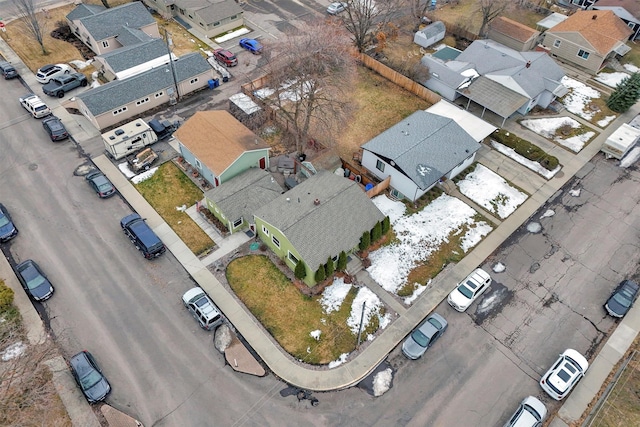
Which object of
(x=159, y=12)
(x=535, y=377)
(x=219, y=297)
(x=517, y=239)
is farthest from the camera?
(x=159, y=12)

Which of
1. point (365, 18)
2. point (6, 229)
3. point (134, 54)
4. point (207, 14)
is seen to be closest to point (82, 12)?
point (134, 54)

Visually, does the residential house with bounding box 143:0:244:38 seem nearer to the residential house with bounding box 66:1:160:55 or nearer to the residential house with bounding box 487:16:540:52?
the residential house with bounding box 66:1:160:55

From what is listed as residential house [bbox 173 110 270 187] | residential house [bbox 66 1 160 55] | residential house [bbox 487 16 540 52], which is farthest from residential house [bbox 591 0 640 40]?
residential house [bbox 66 1 160 55]

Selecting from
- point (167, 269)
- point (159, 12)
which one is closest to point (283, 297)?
point (167, 269)

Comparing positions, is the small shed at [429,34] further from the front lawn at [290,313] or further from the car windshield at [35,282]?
the car windshield at [35,282]

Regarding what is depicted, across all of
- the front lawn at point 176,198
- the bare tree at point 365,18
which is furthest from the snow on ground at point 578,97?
the front lawn at point 176,198

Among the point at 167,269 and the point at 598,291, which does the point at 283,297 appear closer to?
the point at 167,269
